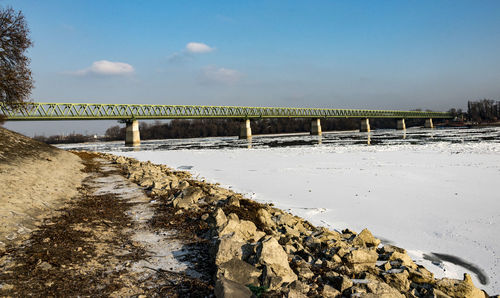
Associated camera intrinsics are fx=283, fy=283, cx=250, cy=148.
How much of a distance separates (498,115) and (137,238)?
746ft

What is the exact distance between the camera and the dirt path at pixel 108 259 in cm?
454

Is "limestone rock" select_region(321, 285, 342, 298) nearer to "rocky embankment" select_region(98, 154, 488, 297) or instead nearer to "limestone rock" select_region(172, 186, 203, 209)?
"rocky embankment" select_region(98, 154, 488, 297)

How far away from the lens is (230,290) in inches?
156

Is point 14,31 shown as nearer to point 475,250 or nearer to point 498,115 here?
point 475,250

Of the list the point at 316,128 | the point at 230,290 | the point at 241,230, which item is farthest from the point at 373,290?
the point at 316,128

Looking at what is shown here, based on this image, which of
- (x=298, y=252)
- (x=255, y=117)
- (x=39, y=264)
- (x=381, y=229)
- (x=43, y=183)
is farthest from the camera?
(x=255, y=117)

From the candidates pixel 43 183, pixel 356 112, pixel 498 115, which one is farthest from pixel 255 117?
pixel 498 115

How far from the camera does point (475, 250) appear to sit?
6492 millimetres

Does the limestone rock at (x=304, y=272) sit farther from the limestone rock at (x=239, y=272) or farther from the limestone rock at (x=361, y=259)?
the limestone rock at (x=361, y=259)

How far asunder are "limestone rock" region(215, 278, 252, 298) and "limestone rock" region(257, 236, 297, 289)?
0.44 m

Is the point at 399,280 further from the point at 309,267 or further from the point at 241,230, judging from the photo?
the point at 241,230

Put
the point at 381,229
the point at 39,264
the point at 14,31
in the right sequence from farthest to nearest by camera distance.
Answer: the point at 14,31, the point at 381,229, the point at 39,264

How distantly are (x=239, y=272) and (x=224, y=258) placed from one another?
581mm

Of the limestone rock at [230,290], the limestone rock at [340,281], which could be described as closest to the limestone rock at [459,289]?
the limestone rock at [340,281]
